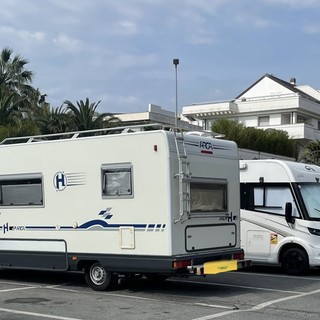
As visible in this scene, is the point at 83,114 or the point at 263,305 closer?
the point at 263,305

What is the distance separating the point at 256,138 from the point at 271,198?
1023 inches

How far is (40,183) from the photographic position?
1162cm

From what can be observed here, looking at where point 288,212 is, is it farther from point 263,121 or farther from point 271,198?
point 263,121

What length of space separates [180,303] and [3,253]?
430 cm

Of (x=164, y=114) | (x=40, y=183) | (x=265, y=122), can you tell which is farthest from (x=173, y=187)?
(x=265, y=122)

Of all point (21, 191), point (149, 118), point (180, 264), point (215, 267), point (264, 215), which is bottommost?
point (215, 267)

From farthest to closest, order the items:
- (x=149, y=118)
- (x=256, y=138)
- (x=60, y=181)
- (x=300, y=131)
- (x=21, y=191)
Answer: (x=300, y=131) < (x=256, y=138) < (x=149, y=118) < (x=21, y=191) < (x=60, y=181)

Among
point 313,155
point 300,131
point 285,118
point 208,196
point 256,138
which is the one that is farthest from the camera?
point 285,118

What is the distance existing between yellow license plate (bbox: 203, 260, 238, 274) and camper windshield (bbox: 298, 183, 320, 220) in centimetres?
358

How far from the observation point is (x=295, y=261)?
13.8 m

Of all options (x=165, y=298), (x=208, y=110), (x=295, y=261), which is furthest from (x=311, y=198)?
(x=208, y=110)

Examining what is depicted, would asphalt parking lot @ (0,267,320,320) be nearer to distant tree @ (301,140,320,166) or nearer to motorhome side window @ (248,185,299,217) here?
motorhome side window @ (248,185,299,217)

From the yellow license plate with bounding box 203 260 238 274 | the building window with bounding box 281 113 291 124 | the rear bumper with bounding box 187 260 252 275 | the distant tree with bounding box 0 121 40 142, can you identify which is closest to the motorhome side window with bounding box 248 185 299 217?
the rear bumper with bounding box 187 260 252 275

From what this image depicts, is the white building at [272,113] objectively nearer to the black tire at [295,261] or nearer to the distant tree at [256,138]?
the distant tree at [256,138]
